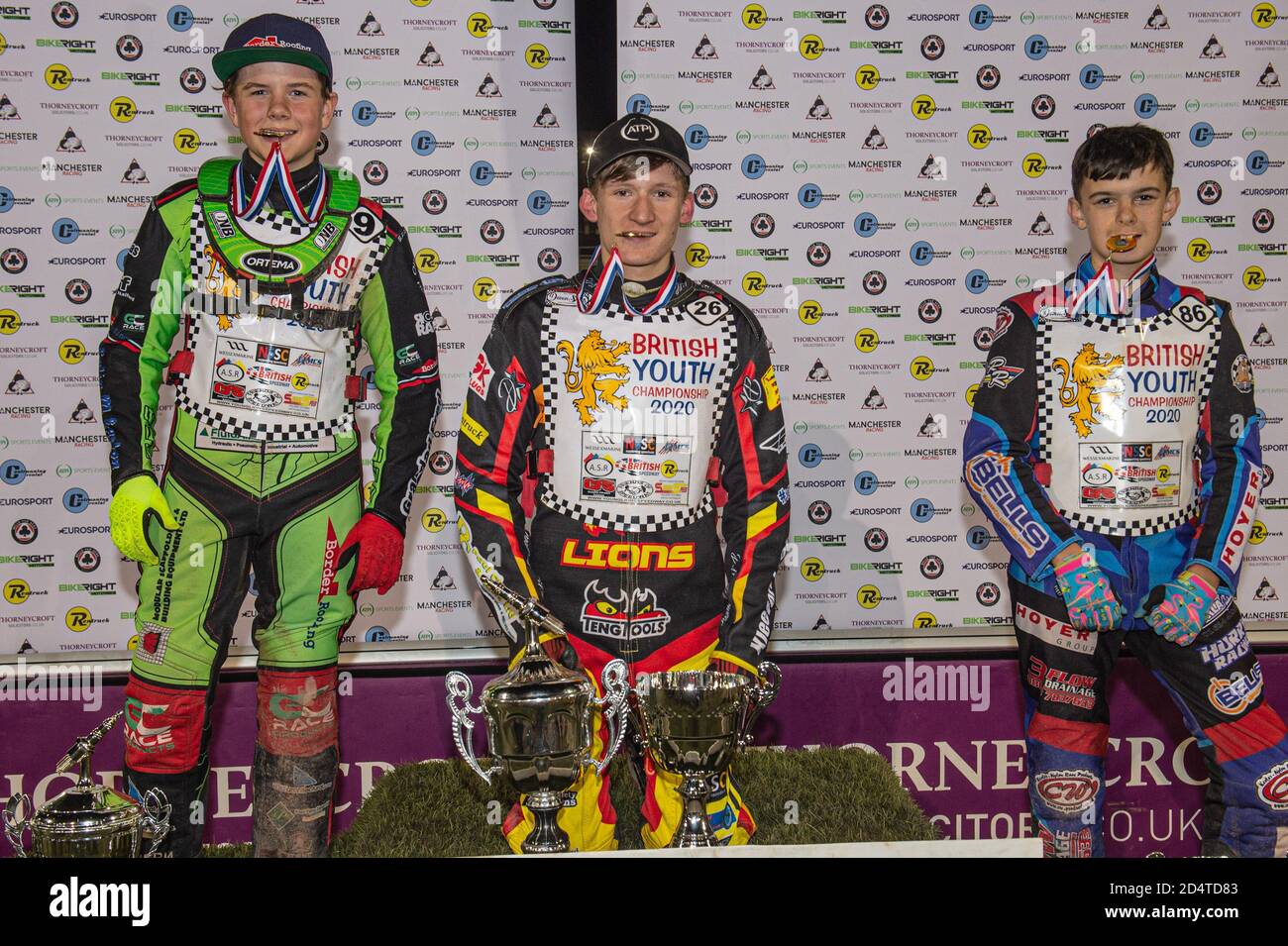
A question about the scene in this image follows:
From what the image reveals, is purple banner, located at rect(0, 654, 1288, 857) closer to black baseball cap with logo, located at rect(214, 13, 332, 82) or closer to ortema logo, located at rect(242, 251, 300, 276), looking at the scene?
ortema logo, located at rect(242, 251, 300, 276)

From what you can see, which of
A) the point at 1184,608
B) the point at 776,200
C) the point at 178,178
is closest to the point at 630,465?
the point at 1184,608

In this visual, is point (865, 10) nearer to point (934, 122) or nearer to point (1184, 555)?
point (934, 122)

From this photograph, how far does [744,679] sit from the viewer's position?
259cm

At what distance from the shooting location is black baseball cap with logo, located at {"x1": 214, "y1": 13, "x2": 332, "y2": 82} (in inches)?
119

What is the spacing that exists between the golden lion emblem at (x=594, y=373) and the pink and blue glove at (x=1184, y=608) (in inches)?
59.4

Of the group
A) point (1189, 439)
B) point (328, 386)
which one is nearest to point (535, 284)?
point (328, 386)

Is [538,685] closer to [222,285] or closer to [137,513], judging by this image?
[137,513]

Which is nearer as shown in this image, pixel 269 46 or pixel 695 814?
pixel 695 814

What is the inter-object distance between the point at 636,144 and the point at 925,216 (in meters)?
1.81

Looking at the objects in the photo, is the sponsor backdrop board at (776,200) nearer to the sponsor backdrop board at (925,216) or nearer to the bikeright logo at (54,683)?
the sponsor backdrop board at (925,216)

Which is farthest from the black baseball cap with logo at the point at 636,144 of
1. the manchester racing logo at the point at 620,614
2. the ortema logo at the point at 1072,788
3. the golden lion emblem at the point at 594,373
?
the ortema logo at the point at 1072,788

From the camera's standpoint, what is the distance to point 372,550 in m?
3.10

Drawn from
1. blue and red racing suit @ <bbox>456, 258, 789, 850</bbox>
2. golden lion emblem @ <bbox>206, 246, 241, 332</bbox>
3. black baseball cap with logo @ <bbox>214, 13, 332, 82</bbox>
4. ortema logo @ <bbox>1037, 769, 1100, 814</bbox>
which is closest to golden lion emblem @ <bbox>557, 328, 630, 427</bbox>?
blue and red racing suit @ <bbox>456, 258, 789, 850</bbox>

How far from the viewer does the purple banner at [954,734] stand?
13.5 feet
